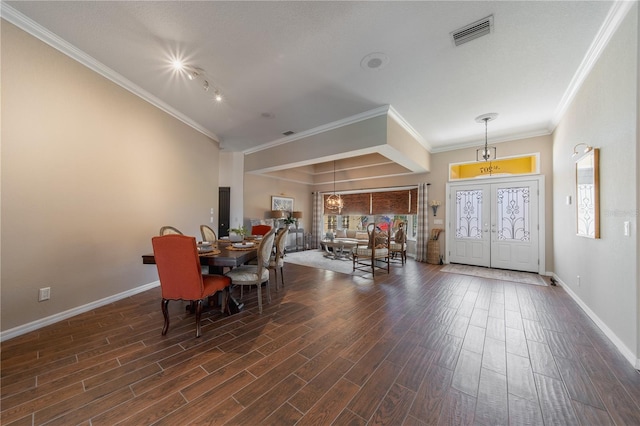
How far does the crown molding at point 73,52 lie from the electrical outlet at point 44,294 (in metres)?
2.70

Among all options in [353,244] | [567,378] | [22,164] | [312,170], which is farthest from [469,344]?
[312,170]

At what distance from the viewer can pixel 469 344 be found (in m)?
2.24

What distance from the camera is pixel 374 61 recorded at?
275 cm

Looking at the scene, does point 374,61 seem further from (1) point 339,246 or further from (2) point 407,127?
(1) point 339,246

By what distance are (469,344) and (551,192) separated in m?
4.57

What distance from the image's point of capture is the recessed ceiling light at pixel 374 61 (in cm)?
265

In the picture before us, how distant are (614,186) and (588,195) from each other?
0.68 meters

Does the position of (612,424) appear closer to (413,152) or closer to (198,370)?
(198,370)

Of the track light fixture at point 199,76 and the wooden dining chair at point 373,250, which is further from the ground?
the track light fixture at point 199,76

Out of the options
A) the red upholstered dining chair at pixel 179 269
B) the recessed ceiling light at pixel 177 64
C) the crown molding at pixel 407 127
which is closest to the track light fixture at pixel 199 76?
the recessed ceiling light at pixel 177 64

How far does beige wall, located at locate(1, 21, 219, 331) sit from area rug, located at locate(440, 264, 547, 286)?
20.3 feet

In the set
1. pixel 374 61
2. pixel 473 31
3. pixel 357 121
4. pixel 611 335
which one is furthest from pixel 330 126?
pixel 611 335

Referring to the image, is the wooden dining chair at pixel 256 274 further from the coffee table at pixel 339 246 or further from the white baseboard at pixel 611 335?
the white baseboard at pixel 611 335

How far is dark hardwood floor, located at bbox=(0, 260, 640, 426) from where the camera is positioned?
4.71 feet
